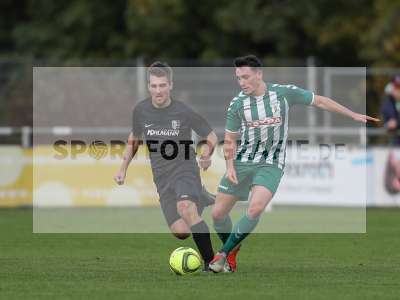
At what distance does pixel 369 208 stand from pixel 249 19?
14.4m

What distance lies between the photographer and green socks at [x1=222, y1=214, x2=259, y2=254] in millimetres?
11523

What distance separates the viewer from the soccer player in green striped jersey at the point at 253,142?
1154 cm

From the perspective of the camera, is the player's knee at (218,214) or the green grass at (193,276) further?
the player's knee at (218,214)

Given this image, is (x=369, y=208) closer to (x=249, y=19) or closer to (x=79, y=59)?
(x=249, y=19)

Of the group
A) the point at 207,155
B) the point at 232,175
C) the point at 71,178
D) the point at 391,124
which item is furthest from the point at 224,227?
the point at 391,124

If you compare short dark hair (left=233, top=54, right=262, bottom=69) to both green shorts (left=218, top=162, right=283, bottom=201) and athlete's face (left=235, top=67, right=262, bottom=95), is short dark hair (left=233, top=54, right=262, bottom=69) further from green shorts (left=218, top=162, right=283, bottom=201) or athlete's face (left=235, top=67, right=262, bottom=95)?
green shorts (left=218, top=162, right=283, bottom=201)

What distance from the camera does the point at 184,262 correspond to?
1137 cm

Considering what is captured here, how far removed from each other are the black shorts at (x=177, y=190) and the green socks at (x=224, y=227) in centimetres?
28

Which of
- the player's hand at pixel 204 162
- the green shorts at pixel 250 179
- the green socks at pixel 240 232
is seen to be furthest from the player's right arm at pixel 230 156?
the green socks at pixel 240 232

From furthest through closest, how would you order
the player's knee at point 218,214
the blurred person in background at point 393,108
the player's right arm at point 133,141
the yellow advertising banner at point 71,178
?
the blurred person in background at point 393,108
the yellow advertising banner at point 71,178
the player's right arm at point 133,141
the player's knee at point 218,214

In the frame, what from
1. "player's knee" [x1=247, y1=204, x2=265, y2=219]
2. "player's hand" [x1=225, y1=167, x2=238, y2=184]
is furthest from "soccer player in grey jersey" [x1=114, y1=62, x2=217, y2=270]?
"player's knee" [x1=247, y1=204, x2=265, y2=219]

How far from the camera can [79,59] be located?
3769cm

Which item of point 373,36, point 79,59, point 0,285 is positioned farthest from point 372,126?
point 0,285

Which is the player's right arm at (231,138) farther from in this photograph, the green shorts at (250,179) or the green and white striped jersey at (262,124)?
the green shorts at (250,179)
